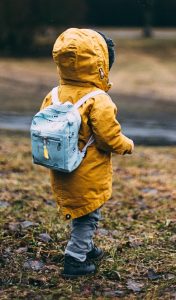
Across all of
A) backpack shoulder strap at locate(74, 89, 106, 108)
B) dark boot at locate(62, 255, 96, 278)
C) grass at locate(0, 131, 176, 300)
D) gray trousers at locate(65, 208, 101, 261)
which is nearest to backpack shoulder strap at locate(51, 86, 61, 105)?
backpack shoulder strap at locate(74, 89, 106, 108)

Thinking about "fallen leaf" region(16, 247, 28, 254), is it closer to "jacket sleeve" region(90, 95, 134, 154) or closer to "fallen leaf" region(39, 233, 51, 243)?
"fallen leaf" region(39, 233, 51, 243)

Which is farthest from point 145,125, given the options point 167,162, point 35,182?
point 35,182

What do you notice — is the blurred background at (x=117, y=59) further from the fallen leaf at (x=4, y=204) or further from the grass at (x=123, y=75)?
the fallen leaf at (x=4, y=204)

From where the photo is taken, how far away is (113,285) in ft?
13.0

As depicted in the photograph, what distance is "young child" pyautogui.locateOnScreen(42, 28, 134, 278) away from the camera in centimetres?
378

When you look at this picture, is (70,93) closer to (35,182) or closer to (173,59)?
(35,182)

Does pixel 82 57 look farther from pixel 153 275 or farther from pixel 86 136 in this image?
pixel 153 275

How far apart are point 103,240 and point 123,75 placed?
18529 millimetres

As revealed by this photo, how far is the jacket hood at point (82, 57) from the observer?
3.76m

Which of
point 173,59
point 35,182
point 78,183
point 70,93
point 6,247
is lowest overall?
point 173,59

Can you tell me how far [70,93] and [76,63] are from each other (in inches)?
8.4

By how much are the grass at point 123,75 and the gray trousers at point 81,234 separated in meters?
10.9

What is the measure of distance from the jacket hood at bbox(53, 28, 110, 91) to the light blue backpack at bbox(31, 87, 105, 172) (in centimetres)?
11

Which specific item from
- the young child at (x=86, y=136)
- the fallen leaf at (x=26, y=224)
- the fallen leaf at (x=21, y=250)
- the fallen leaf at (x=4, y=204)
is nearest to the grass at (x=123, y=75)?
the fallen leaf at (x=4, y=204)
